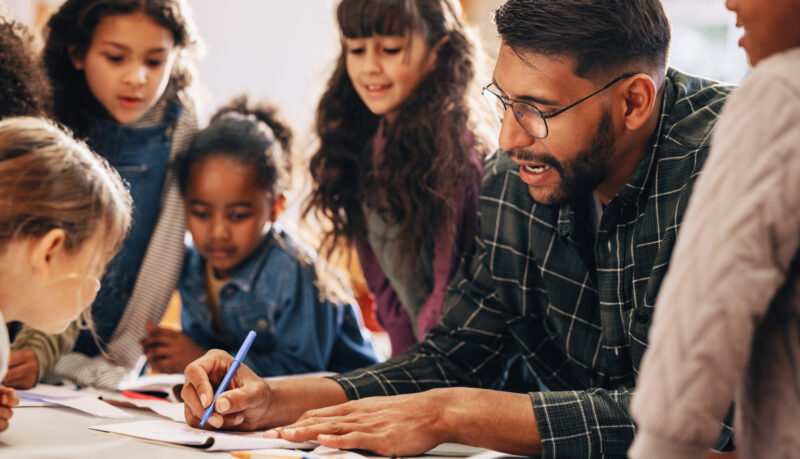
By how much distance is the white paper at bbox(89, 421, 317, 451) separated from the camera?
46.3 inches

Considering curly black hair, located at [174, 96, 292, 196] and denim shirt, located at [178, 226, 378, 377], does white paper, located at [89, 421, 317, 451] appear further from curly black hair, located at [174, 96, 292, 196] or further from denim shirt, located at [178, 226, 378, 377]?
curly black hair, located at [174, 96, 292, 196]

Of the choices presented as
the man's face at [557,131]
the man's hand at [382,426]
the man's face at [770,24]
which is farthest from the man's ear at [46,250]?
the man's face at [770,24]

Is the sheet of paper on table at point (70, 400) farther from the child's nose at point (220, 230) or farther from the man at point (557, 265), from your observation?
the child's nose at point (220, 230)

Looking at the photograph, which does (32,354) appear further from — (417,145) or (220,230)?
(417,145)

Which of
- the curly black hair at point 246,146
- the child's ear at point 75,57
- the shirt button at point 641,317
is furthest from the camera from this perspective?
the curly black hair at point 246,146

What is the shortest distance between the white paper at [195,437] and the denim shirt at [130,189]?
813 mm

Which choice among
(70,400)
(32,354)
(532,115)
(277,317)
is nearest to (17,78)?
(32,354)

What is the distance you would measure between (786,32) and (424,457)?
75cm

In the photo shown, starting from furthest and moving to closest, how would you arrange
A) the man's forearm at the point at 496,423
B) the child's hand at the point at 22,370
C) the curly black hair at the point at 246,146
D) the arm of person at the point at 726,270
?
1. the curly black hair at the point at 246,146
2. the child's hand at the point at 22,370
3. the man's forearm at the point at 496,423
4. the arm of person at the point at 726,270

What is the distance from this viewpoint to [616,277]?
1419mm

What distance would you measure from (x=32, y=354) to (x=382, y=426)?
2.74 feet

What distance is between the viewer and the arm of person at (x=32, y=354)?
1605mm

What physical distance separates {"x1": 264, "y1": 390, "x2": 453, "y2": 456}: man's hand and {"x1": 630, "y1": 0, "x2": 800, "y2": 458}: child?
1.58ft

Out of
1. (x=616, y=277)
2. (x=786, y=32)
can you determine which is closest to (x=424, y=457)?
(x=616, y=277)
